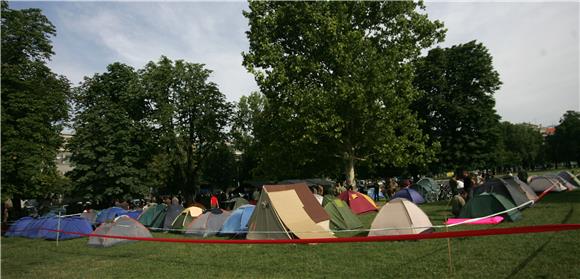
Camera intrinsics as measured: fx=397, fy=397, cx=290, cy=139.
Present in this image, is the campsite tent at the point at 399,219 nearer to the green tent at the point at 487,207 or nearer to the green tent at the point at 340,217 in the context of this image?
the green tent at the point at 487,207

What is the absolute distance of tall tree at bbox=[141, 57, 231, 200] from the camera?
1405 inches

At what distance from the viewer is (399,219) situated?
1160 cm

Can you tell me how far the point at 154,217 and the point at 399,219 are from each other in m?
11.8

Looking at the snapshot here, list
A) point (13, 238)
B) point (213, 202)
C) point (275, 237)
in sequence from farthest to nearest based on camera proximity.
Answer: point (213, 202), point (13, 238), point (275, 237)

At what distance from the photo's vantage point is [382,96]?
2408 centimetres

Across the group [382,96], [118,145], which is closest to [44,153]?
[118,145]

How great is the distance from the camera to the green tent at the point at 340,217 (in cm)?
1461

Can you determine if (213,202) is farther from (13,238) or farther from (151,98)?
(151,98)

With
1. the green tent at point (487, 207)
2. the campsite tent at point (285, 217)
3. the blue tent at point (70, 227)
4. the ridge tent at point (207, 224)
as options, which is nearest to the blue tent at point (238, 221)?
the ridge tent at point (207, 224)

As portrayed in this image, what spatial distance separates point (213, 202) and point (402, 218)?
484 inches

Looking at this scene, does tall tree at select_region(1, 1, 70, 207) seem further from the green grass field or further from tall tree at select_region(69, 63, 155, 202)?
the green grass field

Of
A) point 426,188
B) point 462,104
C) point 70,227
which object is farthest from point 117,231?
point 462,104

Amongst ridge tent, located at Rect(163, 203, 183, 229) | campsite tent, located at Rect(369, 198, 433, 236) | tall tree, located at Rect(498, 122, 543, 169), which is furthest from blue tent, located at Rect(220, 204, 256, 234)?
tall tree, located at Rect(498, 122, 543, 169)

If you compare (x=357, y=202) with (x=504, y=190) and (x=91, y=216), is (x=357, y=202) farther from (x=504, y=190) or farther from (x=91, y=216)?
(x=91, y=216)
